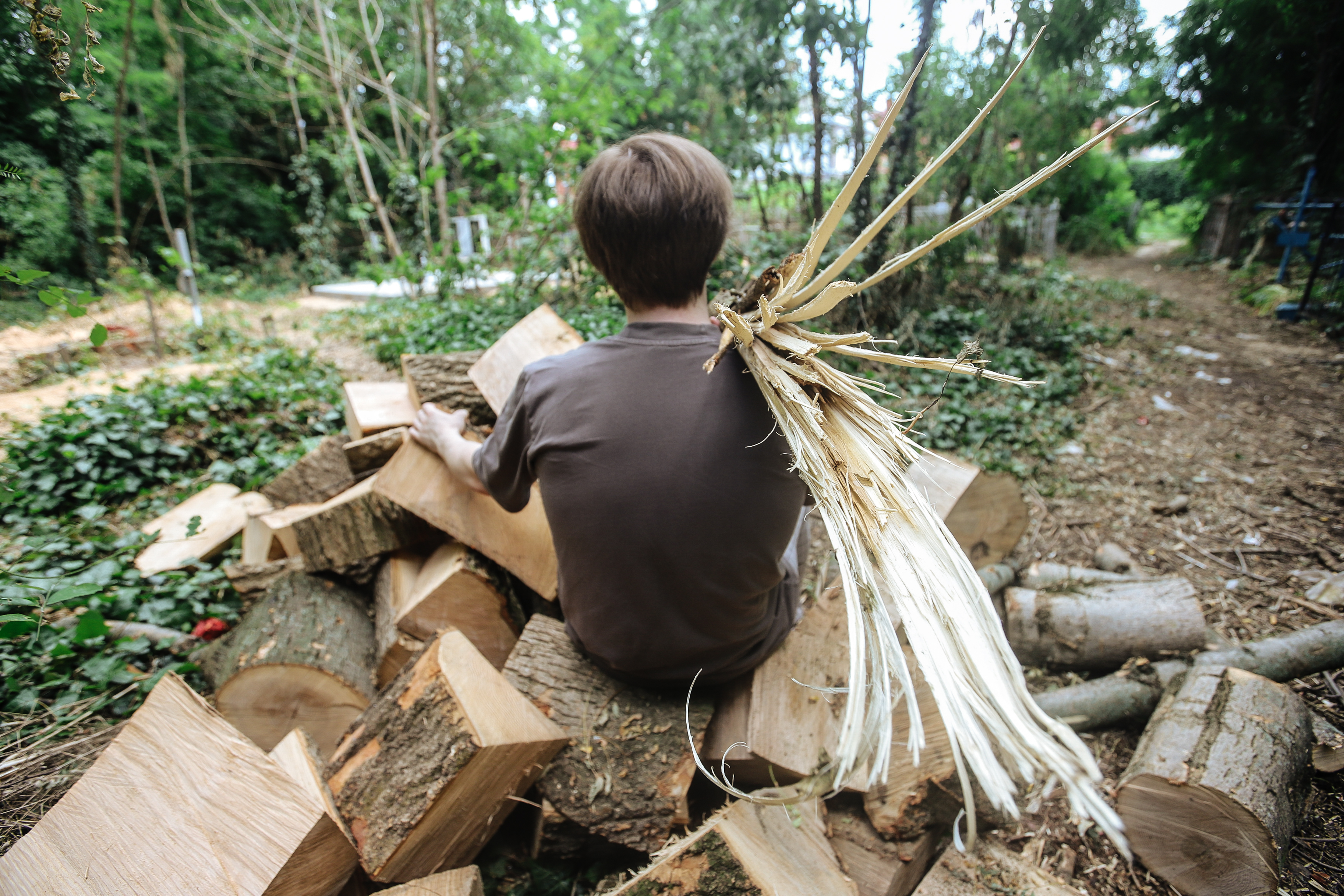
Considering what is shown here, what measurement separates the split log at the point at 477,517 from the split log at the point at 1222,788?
159 centimetres

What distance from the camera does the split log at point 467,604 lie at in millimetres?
1761

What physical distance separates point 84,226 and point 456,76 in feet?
29.3

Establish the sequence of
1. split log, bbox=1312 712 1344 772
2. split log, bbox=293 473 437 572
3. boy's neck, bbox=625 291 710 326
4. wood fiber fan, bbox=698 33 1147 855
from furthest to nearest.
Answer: split log, bbox=293 473 437 572 → split log, bbox=1312 712 1344 772 → boy's neck, bbox=625 291 710 326 → wood fiber fan, bbox=698 33 1147 855

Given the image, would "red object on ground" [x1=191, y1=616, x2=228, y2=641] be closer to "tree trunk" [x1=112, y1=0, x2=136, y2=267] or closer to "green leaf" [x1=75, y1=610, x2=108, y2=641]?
"green leaf" [x1=75, y1=610, x2=108, y2=641]

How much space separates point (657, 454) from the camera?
1.16 m

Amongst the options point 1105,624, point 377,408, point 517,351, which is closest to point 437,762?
point 517,351

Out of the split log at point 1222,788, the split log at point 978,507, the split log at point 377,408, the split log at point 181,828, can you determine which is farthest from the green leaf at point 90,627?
the split log at point 1222,788

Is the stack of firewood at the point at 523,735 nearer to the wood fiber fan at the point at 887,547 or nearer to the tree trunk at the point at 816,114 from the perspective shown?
the wood fiber fan at the point at 887,547

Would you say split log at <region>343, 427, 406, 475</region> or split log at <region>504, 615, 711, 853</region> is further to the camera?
split log at <region>343, 427, 406, 475</region>

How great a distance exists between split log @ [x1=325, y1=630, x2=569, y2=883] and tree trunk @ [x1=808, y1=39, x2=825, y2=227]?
180 inches

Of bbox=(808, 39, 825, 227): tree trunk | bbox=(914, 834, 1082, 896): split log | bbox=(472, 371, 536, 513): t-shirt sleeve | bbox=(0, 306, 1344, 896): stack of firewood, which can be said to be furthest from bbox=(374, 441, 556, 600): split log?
bbox=(808, 39, 825, 227): tree trunk

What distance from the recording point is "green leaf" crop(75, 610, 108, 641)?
1.55 metres

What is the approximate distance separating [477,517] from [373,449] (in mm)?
661

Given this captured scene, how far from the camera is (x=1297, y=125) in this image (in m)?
6.80
